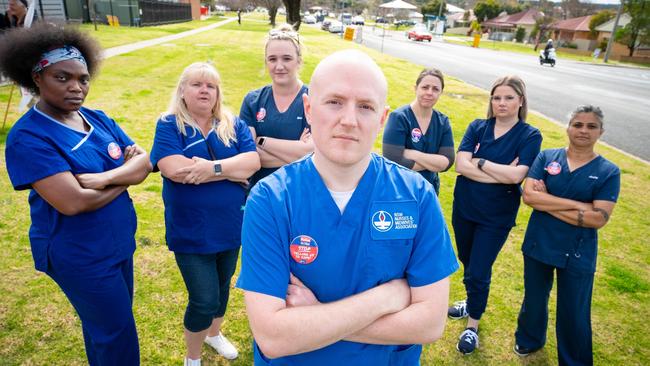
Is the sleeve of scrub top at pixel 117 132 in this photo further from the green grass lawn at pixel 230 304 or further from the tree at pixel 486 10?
the tree at pixel 486 10

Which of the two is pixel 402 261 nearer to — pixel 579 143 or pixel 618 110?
pixel 579 143

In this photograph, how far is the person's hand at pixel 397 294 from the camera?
1.58 meters

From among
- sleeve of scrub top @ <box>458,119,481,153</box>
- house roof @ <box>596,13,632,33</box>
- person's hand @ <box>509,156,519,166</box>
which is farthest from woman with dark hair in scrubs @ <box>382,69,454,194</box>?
house roof @ <box>596,13,632,33</box>

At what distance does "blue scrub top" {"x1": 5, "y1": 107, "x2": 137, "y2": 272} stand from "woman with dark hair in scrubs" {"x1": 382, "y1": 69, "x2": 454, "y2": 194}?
88.7 inches

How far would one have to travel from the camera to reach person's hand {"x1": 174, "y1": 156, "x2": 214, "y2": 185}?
2.75 meters

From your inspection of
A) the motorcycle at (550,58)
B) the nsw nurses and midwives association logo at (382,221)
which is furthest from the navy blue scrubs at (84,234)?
the motorcycle at (550,58)

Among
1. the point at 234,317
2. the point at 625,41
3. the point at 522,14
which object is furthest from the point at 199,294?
the point at 522,14

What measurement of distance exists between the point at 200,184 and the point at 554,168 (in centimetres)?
279

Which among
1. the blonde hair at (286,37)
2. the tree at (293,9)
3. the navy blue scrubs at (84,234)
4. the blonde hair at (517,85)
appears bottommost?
the navy blue scrubs at (84,234)

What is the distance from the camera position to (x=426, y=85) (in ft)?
11.7

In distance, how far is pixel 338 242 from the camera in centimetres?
157

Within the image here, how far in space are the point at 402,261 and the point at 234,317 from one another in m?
2.71

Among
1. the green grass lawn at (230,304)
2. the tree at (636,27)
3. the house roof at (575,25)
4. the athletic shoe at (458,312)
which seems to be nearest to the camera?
the green grass lawn at (230,304)

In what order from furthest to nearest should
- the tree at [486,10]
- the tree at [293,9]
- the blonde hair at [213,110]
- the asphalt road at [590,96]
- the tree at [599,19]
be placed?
1. the tree at [486,10]
2. the tree at [599,19]
3. the tree at [293,9]
4. the asphalt road at [590,96]
5. the blonde hair at [213,110]
